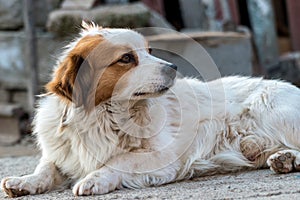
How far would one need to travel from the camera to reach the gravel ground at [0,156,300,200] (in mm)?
4172

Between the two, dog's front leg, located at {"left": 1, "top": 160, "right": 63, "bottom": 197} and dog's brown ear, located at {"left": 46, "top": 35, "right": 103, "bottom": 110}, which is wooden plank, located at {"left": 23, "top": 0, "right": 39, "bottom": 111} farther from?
dog's brown ear, located at {"left": 46, "top": 35, "right": 103, "bottom": 110}

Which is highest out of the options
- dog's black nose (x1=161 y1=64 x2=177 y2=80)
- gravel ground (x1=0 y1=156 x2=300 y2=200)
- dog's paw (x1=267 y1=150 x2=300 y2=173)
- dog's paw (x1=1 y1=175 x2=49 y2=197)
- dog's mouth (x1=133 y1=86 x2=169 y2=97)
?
dog's black nose (x1=161 y1=64 x2=177 y2=80)

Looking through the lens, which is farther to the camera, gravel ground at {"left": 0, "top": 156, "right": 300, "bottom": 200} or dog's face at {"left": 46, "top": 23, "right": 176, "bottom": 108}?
dog's face at {"left": 46, "top": 23, "right": 176, "bottom": 108}

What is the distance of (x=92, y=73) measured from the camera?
15.2ft

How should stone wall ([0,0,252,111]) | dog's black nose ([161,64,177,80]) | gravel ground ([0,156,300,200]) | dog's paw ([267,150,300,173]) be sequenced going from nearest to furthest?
gravel ground ([0,156,300,200]), dog's black nose ([161,64,177,80]), dog's paw ([267,150,300,173]), stone wall ([0,0,252,111])

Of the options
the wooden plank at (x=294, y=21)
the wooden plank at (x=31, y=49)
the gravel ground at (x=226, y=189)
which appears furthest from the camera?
the wooden plank at (x=294, y=21)

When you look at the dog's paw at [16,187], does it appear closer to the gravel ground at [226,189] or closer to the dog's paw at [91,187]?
the gravel ground at [226,189]

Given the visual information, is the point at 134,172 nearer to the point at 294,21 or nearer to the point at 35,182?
the point at 35,182

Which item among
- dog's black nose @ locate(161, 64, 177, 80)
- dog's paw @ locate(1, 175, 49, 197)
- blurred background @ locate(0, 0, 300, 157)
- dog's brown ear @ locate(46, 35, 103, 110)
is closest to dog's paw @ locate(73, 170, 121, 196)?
dog's paw @ locate(1, 175, 49, 197)

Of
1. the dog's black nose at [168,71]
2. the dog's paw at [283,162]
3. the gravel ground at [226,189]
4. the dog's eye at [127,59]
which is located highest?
the dog's eye at [127,59]

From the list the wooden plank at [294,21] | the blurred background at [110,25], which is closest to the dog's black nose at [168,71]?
the blurred background at [110,25]

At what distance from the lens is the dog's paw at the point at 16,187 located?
4547mm

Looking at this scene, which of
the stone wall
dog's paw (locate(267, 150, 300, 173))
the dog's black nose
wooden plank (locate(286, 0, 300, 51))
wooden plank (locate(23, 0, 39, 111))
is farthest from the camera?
wooden plank (locate(286, 0, 300, 51))

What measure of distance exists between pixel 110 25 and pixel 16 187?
15.8 feet
